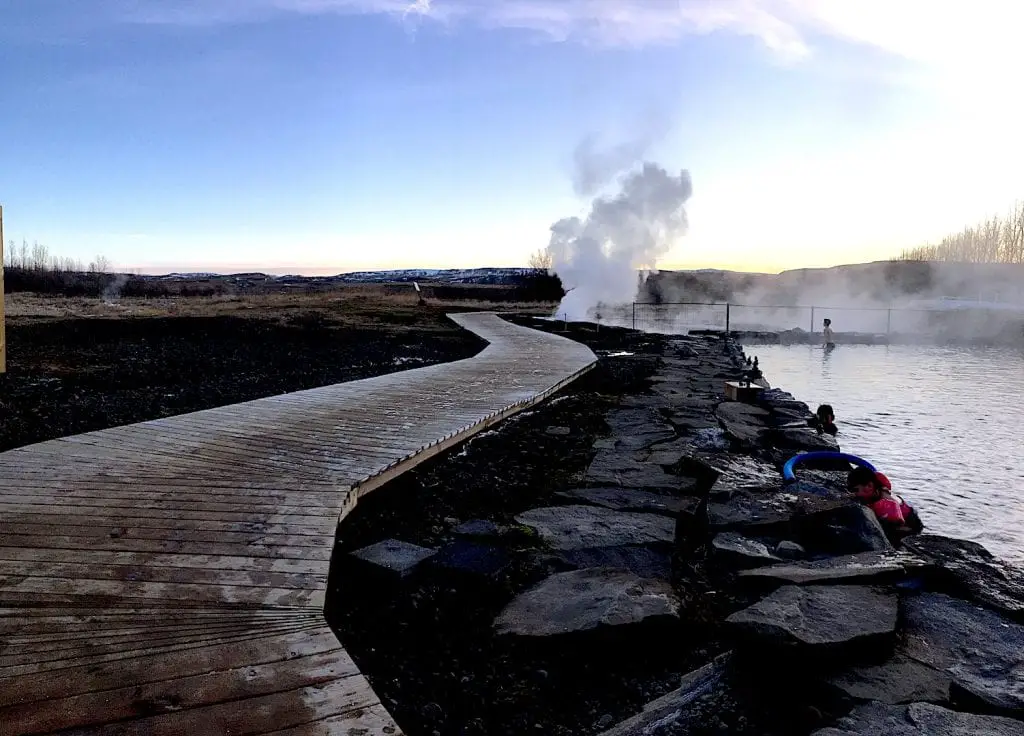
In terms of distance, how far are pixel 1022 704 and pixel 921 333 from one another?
2838cm

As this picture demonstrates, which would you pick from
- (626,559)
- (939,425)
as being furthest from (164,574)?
(939,425)

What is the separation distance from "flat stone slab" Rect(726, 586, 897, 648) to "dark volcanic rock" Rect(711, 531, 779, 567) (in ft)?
2.14

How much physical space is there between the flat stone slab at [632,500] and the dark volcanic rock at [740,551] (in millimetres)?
538

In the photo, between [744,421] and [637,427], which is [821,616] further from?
[744,421]

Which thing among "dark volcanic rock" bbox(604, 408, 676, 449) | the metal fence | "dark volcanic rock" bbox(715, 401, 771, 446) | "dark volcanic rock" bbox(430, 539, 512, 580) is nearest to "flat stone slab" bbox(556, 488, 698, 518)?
"dark volcanic rock" bbox(430, 539, 512, 580)

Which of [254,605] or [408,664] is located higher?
[254,605]

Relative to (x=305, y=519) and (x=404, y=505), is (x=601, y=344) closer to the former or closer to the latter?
(x=404, y=505)

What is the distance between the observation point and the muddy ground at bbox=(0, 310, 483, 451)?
28.6 feet

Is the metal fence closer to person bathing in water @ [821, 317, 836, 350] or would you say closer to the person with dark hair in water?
person bathing in water @ [821, 317, 836, 350]

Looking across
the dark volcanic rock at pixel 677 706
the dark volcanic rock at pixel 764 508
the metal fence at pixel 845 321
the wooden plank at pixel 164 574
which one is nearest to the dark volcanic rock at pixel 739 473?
the dark volcanic rock at pixel 764 508

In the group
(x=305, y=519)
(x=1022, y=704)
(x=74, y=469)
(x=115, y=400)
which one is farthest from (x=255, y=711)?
(x=115, y=400)

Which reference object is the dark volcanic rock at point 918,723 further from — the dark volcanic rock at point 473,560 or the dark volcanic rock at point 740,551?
the dark volcanic rock at point 473,560

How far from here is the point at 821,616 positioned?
301 centimetres

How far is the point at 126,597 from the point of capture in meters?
2.94
